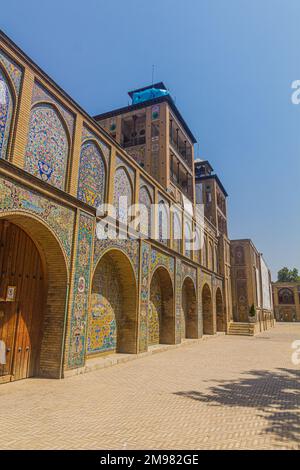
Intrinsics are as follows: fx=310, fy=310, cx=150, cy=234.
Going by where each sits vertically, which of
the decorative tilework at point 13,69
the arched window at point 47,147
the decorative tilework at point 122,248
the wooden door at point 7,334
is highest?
the decorative tilework at point 13,69

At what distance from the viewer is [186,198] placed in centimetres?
2077

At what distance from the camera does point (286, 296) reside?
6041cm

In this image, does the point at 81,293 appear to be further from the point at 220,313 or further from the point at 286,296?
the point at 286,296

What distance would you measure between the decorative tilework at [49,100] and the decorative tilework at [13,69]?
43 cm

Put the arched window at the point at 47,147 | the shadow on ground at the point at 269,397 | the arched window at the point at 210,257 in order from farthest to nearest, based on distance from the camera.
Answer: the arched window at the point at 210,257
the arched window at the point at 47,147
the shadow on ground at the point at 269,397

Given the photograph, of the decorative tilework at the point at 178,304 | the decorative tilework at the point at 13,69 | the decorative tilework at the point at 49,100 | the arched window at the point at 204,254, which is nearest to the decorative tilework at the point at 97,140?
the decorative tilework at the point at 49,100

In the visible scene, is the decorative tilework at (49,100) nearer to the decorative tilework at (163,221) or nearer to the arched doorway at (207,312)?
the decorative tilework at (163,221)

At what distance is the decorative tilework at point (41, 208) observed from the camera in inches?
237

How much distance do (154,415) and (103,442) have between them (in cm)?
127

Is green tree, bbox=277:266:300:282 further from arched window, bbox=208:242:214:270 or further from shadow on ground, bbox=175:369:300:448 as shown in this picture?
shadow on ground, bbox=175:369:300:448

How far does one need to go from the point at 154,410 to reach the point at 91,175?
251 inches

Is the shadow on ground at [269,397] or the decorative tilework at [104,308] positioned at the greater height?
the decorative tilework at [104,308]

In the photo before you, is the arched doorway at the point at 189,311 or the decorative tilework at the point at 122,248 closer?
the decorative tilework at the point at 122,248

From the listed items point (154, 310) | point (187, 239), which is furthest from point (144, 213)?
point (187, 239)
